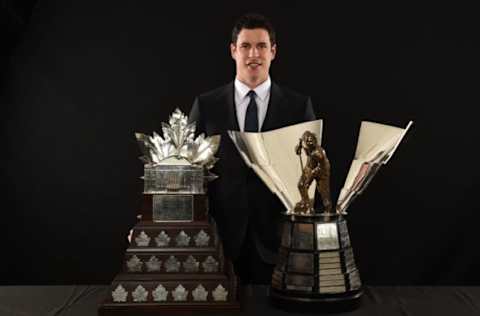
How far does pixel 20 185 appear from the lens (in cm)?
269

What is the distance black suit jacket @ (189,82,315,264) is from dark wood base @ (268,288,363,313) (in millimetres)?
709

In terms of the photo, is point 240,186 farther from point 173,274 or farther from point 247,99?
point 173,274

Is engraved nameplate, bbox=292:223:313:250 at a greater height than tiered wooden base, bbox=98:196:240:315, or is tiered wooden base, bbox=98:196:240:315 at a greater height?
engraved nameplate, bbox=292:223:313:250

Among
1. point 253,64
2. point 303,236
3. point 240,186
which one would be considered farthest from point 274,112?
point 303,236

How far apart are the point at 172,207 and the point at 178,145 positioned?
183 millimetres

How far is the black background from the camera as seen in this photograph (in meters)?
2.64

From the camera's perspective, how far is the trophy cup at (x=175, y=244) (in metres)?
1.67

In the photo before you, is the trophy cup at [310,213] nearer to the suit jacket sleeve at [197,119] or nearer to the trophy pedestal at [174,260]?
the trophy pedestal at [174,260]

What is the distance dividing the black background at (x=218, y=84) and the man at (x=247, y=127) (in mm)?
259

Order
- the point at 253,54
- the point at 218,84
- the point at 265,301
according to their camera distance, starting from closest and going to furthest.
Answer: the point at 265,301 < the point at 253,54 < the point at 218,84

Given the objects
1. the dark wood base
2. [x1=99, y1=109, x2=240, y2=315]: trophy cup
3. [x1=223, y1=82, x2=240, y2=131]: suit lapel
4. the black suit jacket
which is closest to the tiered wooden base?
[x1=99, y1=109, x2=240, y2=315]: trophy cup

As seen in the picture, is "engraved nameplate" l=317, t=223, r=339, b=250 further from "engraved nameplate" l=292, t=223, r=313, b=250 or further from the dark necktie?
the dark necktie

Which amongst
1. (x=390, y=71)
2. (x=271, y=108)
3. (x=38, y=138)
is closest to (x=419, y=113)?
(x=390, y=71)

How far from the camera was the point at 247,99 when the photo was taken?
7.97 feet
